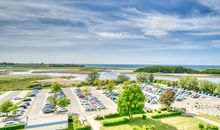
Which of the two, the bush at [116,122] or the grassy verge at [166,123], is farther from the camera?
the bush at [116,122]

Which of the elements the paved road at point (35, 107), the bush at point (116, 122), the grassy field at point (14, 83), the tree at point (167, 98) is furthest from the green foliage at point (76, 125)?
the grassy field at point (14, 83)

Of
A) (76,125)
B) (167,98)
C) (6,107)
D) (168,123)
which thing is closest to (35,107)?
(6,107)

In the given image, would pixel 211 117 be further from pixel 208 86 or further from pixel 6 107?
pixel 6 107

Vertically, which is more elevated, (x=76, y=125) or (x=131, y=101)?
Result: (x=131, y=101)

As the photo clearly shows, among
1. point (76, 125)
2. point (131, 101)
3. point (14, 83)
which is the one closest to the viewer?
point (76, 125)

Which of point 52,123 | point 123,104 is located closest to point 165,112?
point 123,104

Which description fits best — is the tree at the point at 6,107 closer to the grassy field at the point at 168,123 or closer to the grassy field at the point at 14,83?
the grassy field at the point at 168,123
